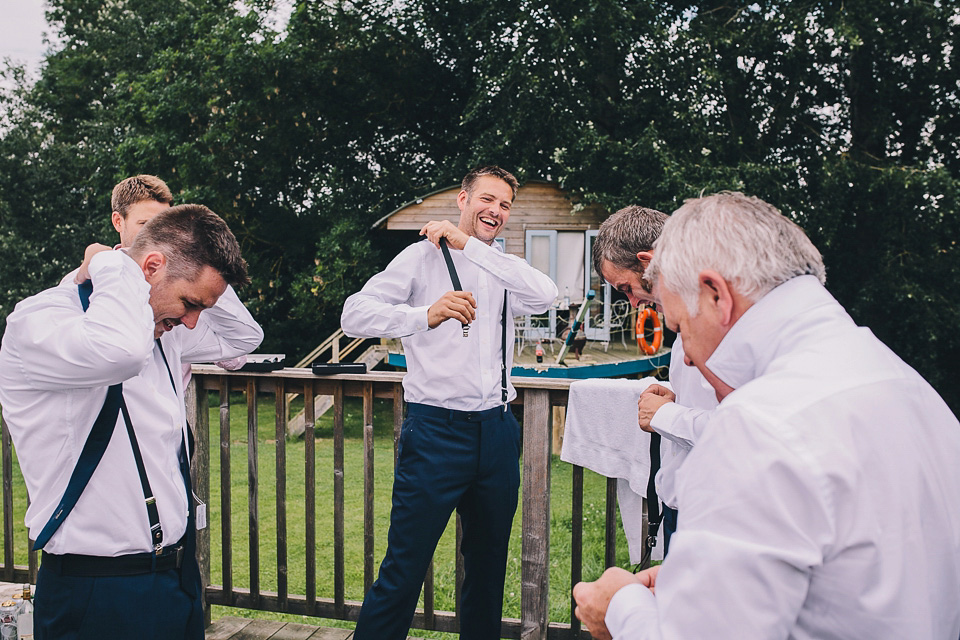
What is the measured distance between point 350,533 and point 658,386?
16.9 feet

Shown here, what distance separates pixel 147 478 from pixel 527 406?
5.36 feet

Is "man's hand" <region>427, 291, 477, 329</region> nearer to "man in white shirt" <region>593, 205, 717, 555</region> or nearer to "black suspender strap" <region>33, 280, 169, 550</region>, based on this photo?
"man in white shirt" <region>593, 205, 717, 555</region>

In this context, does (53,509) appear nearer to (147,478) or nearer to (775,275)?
(147,478)

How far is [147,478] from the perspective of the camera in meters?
1.86

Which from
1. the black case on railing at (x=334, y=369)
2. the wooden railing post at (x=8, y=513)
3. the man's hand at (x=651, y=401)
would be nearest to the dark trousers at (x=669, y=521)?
the man's hand at (x=651, y=401)

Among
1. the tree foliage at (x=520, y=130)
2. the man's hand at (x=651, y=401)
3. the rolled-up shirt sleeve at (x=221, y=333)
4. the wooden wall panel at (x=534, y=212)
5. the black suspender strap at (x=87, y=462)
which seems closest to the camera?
the black suspender strap at (x=87, y=462)

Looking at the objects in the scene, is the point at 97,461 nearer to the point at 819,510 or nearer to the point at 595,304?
the point at 819,510

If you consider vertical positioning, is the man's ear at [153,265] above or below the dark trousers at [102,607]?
above

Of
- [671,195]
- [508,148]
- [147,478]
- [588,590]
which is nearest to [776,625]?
[588,590]

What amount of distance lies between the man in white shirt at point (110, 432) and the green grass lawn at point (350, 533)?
2281mm

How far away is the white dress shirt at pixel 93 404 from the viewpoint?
66.2 inches

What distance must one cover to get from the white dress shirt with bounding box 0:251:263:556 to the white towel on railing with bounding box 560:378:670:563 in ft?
5.14

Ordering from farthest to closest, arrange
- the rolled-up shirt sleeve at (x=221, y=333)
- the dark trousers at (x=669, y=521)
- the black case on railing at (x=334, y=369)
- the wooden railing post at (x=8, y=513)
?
the wooden railing post at (x=8, y=513)
the black case on railing at (x=334, y=369)
the rolled-up shirt sleeve at (x=221, y=333)
the dark trousers at (x=669, y=521)

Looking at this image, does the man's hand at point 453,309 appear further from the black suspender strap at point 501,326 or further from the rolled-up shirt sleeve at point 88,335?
the rolled-up shirt sleeve at point 88,335
